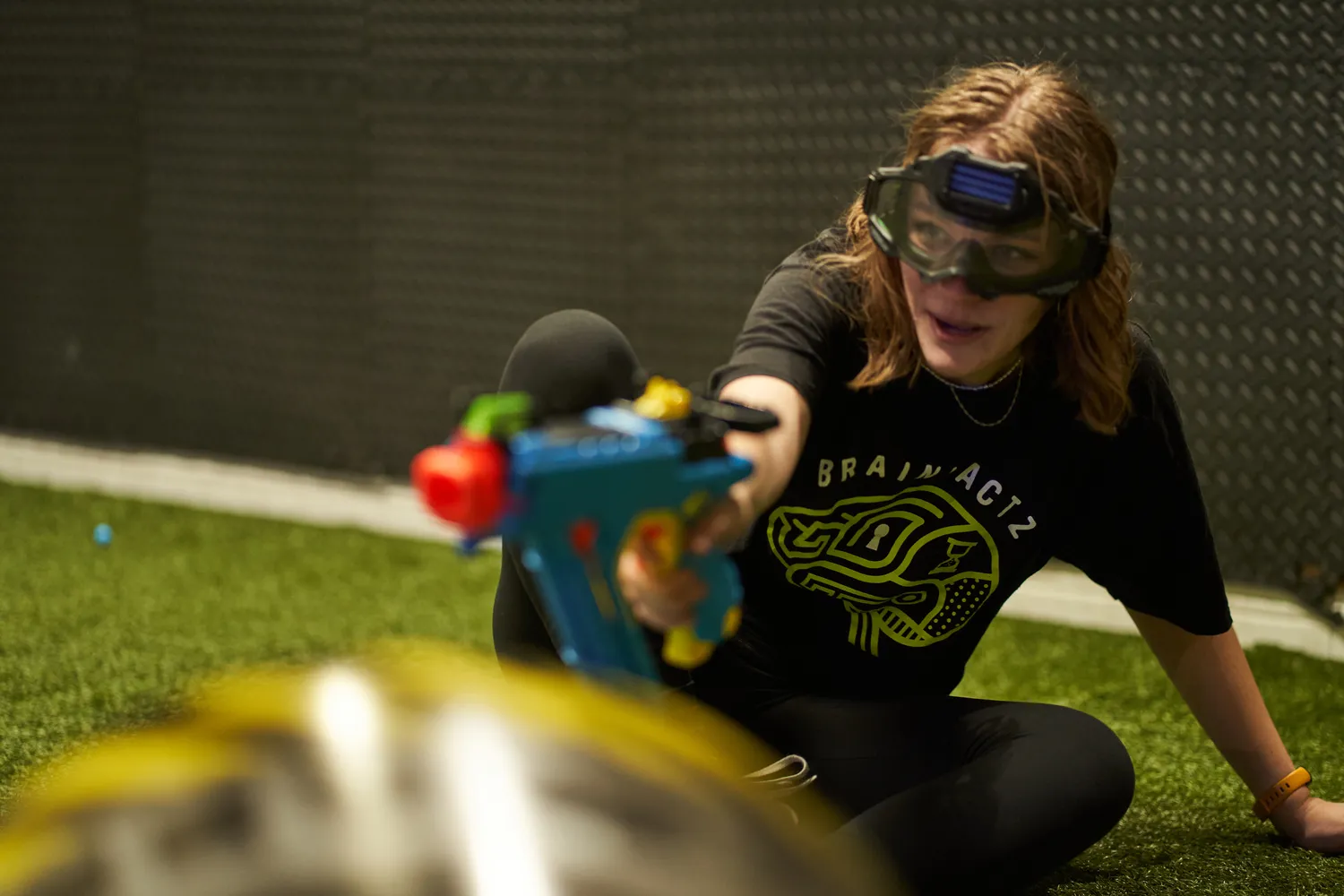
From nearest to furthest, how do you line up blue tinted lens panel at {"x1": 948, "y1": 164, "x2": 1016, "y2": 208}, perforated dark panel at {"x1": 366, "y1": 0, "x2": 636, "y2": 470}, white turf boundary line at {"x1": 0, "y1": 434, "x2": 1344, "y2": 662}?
blue tinted lens panel at {"x1": 948, "y1": 164, "x2": 1016, "y2": 208} → white turf boundary line at {"x1": 0, "y1": 434, "x2": 1344, "y2": 662} → perforated dark panel at {"x1": 366, "y1": 0, "x2": 636, "y2": 470}

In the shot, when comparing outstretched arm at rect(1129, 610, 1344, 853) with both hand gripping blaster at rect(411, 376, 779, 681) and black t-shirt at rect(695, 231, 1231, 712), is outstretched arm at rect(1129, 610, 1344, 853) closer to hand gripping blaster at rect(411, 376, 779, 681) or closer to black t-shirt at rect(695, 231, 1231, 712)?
black t-shirt at rect(695, 231, 1231, 712)

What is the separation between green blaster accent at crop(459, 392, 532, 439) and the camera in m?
0.71

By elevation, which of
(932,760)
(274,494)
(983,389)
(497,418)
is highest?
(497,418)

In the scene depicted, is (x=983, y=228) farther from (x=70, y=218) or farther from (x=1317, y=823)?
(x=70, y=218)

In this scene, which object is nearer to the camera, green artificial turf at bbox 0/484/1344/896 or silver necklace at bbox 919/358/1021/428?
silver necklace at bbox 919/358/1021/428

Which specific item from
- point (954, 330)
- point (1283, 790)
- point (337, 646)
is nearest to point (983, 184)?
point (954, 330)

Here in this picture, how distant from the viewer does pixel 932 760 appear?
5.06 ft

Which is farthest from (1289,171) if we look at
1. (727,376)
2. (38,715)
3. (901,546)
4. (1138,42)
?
(38,715)

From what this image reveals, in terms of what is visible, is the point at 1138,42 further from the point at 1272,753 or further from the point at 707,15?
the point at 1272,753

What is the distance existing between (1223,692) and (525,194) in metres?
2.64

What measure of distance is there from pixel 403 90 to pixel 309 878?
11.9 feet

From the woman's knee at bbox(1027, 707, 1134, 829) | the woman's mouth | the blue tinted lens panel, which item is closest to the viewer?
the blue tinted lens panel

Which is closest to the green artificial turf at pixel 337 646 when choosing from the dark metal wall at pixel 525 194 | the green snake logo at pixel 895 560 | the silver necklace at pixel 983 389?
the green snake logo at pixel 895 560

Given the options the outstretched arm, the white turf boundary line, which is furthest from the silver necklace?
the white turf boundary line
